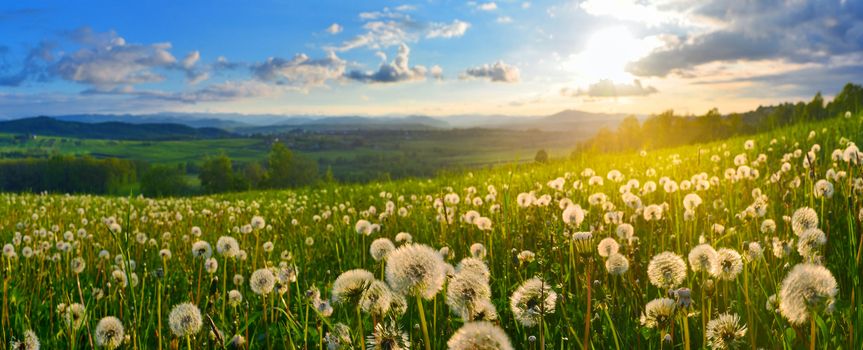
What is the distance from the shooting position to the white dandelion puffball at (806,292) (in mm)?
1504

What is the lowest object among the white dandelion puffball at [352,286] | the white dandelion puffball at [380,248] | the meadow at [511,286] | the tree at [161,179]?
the tree at [161,179]

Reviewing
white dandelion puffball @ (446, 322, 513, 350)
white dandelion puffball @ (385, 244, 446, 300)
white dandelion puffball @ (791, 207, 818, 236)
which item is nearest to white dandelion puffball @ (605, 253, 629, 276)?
white dandelion puffball @ (791, 207, 818, 236)

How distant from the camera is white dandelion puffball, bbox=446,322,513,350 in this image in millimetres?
1321

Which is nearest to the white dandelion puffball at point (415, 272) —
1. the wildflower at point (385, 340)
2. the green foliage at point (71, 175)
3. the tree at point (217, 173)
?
the wildflower at point (385, 340)

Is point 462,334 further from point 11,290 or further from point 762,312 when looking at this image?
point 11,290

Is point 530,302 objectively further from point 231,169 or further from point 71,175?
point 71,175

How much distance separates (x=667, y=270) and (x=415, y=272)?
115cm

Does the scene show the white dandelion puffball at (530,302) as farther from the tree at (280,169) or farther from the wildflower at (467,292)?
the tree at (280,169)

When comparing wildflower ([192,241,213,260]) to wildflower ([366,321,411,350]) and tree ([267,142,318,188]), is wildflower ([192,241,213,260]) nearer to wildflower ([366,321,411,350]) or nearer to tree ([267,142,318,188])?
wildflower ([366,321,411,350])

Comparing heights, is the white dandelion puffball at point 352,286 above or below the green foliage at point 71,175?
above

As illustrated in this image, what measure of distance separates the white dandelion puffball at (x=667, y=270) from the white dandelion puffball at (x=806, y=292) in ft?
1.96

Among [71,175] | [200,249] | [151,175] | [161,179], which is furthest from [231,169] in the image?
[200,249]

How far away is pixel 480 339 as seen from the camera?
4.37ft

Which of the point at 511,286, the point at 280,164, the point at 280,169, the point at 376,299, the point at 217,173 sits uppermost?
the point at 376,299
